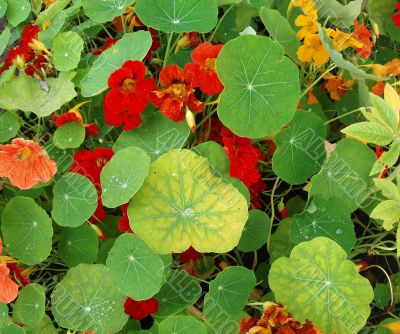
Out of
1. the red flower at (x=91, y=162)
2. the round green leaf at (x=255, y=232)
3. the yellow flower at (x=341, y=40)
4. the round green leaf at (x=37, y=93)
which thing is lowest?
the round green leaf at (x=255, y=232)

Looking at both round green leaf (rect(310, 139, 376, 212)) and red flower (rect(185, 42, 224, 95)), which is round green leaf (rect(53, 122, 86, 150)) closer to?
red flower (rect(185, 42, 224, 95))

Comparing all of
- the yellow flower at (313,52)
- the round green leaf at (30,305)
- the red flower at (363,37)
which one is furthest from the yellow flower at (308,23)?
the round green leaf at (30,305)

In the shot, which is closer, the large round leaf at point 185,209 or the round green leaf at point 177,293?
the large round leaf at point 185,209

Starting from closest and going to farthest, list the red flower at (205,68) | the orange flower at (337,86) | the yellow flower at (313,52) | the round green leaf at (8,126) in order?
the red flower at (205,68)
the yellow flower at (313,52)
the round green leaf at (8,126)
the orange flower at (337,86)

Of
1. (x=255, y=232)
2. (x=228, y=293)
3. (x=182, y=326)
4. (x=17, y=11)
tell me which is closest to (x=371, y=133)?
(x=255, y=232)

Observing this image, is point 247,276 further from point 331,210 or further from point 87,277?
point 87,277

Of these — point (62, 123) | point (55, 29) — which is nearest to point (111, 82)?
point (62, 123)

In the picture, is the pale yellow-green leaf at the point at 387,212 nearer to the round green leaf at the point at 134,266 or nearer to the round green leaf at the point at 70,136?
the round green leaf at the point at 134,266
